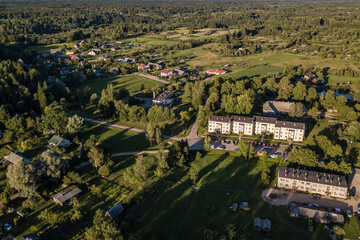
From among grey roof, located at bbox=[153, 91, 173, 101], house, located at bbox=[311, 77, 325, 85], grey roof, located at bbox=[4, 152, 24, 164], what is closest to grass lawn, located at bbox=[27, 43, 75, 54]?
grey roof, located at bbox=[153, 91, 173, 101]

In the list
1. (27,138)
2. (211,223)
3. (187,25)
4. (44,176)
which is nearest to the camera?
(211,223)

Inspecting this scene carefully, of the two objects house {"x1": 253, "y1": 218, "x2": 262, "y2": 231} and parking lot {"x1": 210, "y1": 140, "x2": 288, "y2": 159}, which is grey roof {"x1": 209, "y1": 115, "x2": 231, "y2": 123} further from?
house {"x1": 253, "y1": 218, "x2": 262, "y2": 231}

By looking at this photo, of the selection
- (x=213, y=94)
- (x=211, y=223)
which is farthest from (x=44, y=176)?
(x=213, y=94)

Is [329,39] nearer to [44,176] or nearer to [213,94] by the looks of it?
[213,94]

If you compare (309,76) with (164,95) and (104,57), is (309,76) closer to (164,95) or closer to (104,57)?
(164,95)

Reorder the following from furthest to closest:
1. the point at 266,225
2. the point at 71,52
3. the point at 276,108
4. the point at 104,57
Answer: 1. the point at 71,52
2. the point at 104,57
3. the point at 276,108
4. the point at 266,225

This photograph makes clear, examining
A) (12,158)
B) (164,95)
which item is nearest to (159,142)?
(164,95)

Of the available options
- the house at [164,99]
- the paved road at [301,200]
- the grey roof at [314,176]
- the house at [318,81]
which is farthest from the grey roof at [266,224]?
the house at [318,81]
